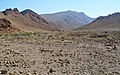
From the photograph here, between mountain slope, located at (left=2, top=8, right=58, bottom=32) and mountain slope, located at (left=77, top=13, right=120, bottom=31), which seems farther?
mountain slope, located at (left=2, top=8, right=58, bottom=32)

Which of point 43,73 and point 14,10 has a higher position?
point 14,10

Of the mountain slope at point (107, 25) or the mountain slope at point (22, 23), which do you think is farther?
the mountain slope at point (22, 23)

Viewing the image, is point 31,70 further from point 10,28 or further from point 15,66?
point 10,28

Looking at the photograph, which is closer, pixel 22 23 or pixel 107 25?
pixel 107 25

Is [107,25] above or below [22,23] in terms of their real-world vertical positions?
below

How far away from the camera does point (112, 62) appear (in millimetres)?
7324

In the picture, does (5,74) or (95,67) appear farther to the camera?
(95,67)

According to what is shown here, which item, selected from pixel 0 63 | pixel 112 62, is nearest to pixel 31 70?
pixel 0 63

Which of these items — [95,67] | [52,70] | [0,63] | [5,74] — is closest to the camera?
[5,74]

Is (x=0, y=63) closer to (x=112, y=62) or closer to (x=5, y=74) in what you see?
(x=5, y=74)

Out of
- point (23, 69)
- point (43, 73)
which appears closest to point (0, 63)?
point (23, 69)

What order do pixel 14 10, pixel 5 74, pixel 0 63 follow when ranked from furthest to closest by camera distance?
pixel 14 10 → pixel 0 63 → pixel 5 74

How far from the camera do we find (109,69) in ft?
20.6

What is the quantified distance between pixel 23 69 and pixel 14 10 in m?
105
